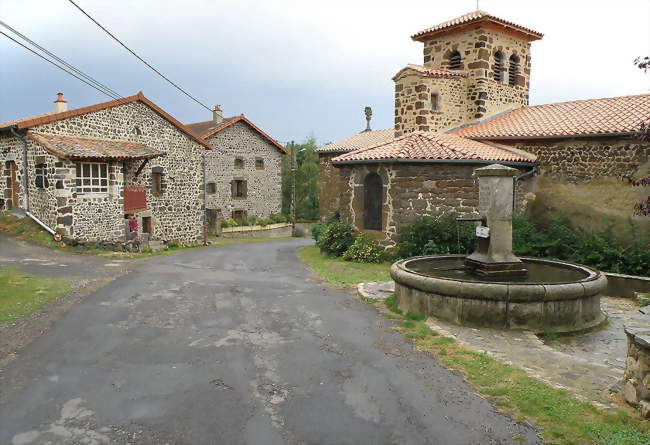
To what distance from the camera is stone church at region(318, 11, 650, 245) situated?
14.3m

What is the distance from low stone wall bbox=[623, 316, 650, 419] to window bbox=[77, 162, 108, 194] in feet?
54.3

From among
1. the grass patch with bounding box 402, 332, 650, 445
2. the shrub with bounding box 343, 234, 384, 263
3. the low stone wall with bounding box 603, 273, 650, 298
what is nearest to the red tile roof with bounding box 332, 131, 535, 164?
the shrub with bounding box 343, 234, 384, 263

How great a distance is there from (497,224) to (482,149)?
7840 mm

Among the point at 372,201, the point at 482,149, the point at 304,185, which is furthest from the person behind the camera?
the point at 304,185

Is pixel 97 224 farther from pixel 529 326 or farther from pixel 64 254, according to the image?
pixel 529 326

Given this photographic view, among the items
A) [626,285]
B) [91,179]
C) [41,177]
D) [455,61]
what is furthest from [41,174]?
[626,285]

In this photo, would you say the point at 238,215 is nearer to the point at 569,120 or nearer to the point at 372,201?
the point at 372,201

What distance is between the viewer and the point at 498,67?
20203 millimetres

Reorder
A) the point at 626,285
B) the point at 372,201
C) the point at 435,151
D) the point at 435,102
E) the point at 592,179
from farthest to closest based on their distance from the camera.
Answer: the point at 435,102, the point at 372,201, the point at 435,151, the point at 592,179, the point at 626,285

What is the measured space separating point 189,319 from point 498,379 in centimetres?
498

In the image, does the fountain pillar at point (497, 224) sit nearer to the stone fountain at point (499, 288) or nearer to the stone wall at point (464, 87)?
the stone fountain at point (499, 288)

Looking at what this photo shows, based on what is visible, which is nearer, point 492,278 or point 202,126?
point 492,278

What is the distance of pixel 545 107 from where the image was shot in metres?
19.0

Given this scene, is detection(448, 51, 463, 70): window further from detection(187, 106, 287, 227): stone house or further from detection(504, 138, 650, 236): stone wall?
Result: detection(187, 106, 287, 227): stone house
